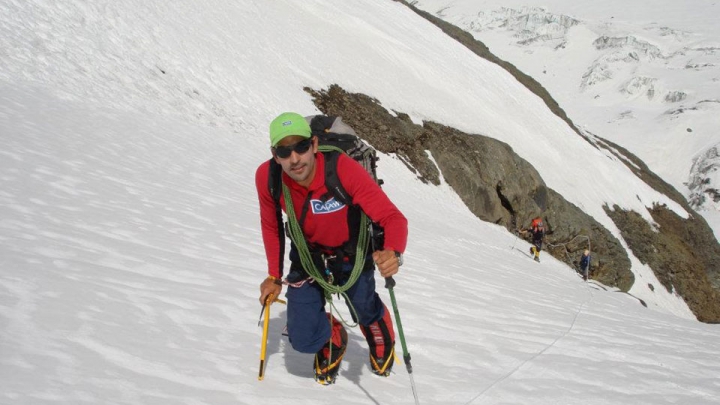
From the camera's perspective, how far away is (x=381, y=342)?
4.07m

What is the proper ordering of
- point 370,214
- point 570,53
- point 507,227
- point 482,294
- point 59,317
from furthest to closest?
point 570,53, point 507,227, point 482,294, point 59,317, point 370,214

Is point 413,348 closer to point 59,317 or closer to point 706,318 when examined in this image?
point 59,317

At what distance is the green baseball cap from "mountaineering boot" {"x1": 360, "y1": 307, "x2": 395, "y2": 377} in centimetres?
162

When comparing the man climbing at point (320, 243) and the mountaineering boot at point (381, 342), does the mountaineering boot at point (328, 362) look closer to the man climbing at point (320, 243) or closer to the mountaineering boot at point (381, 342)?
the man climbing at point (320, 243)

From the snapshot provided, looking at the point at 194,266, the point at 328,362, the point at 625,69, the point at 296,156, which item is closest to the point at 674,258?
the point at 194,266

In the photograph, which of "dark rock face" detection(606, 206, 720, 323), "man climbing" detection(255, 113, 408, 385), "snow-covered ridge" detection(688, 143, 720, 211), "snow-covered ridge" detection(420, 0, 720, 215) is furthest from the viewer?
"snow-covered ridge" detection(420, 0, 720, 215)

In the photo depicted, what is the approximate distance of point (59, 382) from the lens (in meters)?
2.99

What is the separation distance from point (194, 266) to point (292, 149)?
315 centimetres

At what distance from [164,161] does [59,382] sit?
7955mm

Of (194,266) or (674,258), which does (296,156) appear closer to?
(194,266)

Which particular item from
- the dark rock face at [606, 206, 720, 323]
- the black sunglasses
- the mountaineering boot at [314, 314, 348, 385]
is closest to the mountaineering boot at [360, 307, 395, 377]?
the mountaineering boot at [314, 314, 348, 385]

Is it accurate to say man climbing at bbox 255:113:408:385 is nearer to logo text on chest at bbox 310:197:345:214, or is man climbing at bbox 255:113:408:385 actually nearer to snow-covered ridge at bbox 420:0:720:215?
logo text on chest at bbox 310:197:345:214

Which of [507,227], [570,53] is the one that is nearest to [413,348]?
[507,227]

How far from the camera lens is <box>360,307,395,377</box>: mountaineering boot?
4047 mm
